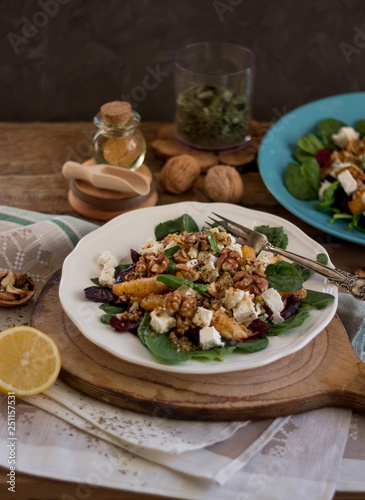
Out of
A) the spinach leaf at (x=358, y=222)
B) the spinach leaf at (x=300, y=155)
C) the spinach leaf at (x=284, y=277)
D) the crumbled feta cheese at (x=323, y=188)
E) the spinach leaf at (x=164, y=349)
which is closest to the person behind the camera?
the spinach leaf at (x=164, y=349)

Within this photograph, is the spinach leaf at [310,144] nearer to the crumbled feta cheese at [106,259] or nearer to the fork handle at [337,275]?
the fork handle at [337,275]

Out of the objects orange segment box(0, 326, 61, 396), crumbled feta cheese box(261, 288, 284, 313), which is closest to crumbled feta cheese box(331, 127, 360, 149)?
crumbled feta cheese box(261, 288, 284, 313)

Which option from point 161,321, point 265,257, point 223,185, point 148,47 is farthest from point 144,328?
point 148,47

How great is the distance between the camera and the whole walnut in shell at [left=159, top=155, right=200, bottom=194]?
266 centimetres

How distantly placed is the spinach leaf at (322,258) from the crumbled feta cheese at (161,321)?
1.98 feet

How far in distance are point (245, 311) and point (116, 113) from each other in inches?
45.5

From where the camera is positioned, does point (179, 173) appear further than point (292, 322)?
Yes

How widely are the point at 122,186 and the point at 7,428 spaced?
117 cm

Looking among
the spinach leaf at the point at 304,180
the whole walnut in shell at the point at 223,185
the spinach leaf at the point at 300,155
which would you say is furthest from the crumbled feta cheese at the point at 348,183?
the whole walnut in shell at the point at 223,185

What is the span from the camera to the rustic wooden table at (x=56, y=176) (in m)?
2.49

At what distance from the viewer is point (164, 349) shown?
1638 mm

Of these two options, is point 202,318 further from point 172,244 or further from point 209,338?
point 172,244

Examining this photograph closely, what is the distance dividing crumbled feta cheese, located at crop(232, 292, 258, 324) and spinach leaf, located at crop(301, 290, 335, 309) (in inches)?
8.6

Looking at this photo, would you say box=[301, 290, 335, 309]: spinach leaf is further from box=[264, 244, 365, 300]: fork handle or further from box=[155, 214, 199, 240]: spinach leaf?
box=[155, 214, 199, 240]: spinach leaf
